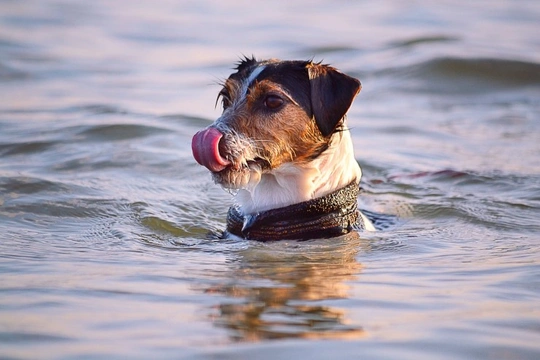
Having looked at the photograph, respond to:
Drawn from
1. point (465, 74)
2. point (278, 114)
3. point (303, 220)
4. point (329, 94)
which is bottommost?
point (303, 220)

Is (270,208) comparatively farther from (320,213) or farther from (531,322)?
(531,322)

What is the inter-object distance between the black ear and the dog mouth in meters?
0.48

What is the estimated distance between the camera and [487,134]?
11445mm

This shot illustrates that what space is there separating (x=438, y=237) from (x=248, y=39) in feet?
32.2

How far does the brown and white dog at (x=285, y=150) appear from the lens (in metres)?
6.46

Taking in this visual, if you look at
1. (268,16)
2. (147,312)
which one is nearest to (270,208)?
(147,312)

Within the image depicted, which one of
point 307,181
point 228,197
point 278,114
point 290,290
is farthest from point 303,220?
point 228,197

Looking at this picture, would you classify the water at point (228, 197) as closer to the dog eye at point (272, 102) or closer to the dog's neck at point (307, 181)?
the dog's neck at point (307, 181)

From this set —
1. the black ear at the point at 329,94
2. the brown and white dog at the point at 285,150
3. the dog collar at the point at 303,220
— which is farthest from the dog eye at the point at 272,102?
the dog collar at the point at 303,220

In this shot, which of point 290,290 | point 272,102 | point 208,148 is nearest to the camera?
point 290,290

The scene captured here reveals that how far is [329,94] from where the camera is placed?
6660mm

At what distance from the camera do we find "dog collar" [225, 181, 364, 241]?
22.5ft

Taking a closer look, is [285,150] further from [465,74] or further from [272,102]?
[465,74]

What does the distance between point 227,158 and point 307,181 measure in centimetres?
75
